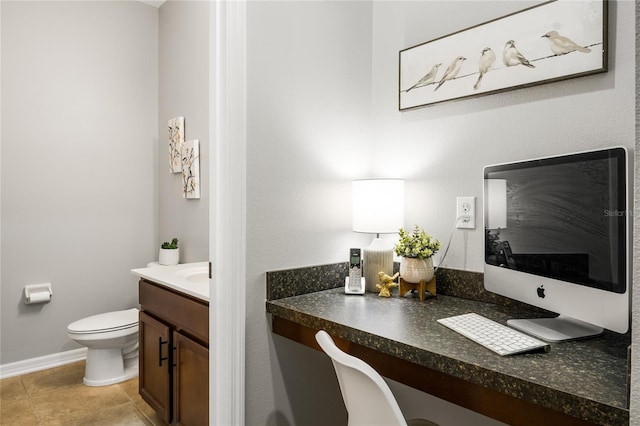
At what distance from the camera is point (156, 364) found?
6.83ft

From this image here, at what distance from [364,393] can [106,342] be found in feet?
7.29

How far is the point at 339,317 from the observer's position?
4.36ft

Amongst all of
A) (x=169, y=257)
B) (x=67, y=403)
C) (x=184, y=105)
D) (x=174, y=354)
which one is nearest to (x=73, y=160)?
(x=184, y=105)

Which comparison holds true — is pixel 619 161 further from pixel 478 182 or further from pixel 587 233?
pixel 478 182

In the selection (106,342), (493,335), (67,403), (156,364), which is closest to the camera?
(493,335)

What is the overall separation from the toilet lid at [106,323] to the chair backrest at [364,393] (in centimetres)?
208

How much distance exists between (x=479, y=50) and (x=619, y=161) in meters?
0.75

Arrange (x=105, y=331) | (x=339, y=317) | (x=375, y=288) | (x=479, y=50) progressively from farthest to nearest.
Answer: (x=105, y=331) → (x=375, y=288) → (x=479, y=50) → (x=339, y=317)

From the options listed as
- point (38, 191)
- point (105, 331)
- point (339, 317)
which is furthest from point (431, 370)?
point (38, 191)

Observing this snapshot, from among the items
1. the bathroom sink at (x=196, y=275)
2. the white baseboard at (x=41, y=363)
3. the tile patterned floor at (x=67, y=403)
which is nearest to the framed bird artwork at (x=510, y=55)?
the bathroom sink at (x=196, y=275)

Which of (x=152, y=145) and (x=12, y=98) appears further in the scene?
(x=152, y=145)

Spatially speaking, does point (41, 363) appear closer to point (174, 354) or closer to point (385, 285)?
point (174, 354)

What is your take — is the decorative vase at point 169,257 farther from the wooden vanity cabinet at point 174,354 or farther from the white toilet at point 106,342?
the wooden vanity cabinet at point 174,354

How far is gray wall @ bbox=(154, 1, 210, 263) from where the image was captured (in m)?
2.88
